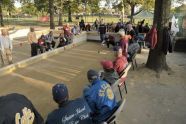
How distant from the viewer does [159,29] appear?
11.6m

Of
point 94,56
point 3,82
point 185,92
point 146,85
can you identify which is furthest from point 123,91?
point 94,56

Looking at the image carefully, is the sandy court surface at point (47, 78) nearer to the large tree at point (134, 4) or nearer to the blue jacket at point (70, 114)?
the blue jacket at point (70, 114)

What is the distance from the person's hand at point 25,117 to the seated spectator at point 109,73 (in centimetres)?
374

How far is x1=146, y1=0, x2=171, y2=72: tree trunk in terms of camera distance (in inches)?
448

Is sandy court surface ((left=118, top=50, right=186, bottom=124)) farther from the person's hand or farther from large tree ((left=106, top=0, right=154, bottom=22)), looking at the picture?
large tree ((left=106, top=0, right=154, bottom=22))

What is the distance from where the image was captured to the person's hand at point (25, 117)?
3.42 m

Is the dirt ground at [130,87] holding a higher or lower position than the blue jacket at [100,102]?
lower

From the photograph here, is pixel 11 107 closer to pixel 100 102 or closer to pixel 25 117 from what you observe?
pixel 25 117

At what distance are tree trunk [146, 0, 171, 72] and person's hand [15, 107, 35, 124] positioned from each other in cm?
857

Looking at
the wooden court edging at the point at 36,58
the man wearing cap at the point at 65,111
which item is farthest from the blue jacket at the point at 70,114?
the wooden court edging at the point at 36,58

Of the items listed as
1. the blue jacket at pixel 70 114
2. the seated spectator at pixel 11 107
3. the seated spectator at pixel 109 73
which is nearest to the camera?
the seated spectator at pixel 11 107

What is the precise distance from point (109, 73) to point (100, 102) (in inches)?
85.5

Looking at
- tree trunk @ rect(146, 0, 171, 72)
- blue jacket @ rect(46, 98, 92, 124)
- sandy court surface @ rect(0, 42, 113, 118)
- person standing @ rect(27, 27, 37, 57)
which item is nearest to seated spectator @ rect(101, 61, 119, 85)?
sandy court surface @ rect(0, 42, 113, 118)

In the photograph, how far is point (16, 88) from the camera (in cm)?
959
